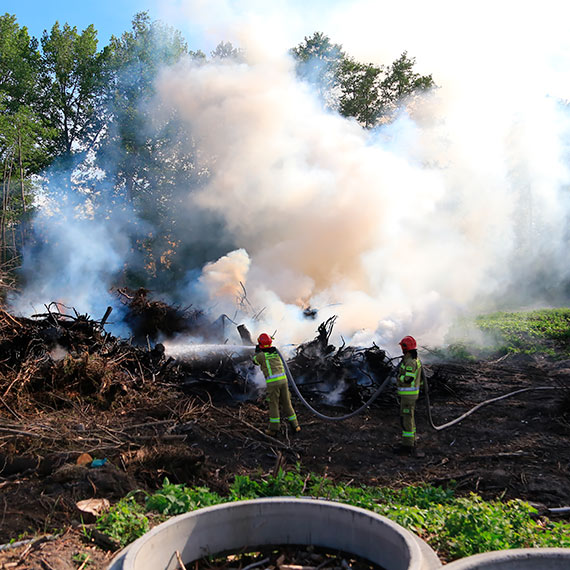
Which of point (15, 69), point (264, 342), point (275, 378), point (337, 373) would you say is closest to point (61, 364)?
point (264, 342)

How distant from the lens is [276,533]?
4.38 meters

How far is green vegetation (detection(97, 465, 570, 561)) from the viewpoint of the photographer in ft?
13.8

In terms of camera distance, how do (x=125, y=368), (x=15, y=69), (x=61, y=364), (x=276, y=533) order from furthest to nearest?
(x=15, y=69) → (x=125, y=368) → (x=61, y=364) → (x=276, y=533)

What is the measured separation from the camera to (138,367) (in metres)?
10.8

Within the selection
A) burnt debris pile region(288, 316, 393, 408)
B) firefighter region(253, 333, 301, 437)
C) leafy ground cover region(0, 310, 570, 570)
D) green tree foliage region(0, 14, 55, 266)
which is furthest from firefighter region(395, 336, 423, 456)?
green tree foliage region(0, 14, 55, 266)

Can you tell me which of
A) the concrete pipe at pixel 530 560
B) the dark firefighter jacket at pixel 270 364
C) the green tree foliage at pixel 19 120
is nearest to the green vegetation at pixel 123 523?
the concrete pipe at pixel 530 560

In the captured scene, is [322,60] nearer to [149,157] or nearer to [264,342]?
[149,157]

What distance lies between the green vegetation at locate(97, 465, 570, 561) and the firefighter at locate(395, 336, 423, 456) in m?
1.62

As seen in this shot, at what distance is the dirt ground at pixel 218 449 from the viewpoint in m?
5.13

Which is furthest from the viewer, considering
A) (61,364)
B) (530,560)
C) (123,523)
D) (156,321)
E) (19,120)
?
(19,120)

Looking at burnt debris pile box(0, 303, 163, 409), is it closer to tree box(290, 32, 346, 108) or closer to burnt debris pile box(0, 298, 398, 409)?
burnt debris pile box(0, 298, 398, 409)

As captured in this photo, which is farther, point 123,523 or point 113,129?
point 113,129

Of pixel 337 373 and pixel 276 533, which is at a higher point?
pixel 337 373

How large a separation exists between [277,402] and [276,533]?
14.0 ft
